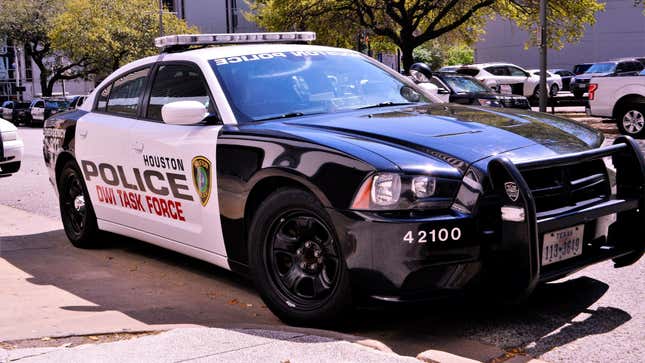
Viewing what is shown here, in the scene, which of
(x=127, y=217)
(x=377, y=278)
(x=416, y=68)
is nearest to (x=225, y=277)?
(x=127, y=217)

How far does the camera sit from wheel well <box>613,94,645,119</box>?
56.0ft

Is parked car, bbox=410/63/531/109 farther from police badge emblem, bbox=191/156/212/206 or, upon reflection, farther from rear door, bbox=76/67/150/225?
police badge emblem, bbox=191/156/212/206

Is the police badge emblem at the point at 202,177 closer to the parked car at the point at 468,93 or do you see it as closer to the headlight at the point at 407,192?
the headlight at the point at 407,192

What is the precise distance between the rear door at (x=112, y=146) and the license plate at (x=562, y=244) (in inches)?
118

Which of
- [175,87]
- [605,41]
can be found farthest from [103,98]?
[605,41]

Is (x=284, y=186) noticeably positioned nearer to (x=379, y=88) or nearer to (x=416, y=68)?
(x=379, y=88)

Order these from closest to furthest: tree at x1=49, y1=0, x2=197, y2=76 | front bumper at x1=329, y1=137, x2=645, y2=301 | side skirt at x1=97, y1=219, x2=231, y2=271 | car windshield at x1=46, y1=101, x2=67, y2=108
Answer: front bumper at x1=329, y1=137, x2=645, y2=301
side skirt at x1=97, y1=219, x2=231, y2=271
car windshield at x1=46, y1=101, x2=67, y2=108
tree at x1=49, y1=0, x2=197, y2=76

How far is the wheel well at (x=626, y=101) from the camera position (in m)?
17.1

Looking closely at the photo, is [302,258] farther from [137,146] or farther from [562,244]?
[137,146]

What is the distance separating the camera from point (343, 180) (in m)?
4.44

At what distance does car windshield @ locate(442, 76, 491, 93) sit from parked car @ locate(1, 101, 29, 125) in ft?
93.0

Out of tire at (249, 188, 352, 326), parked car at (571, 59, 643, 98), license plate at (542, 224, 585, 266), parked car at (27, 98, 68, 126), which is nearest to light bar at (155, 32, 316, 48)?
tire at (249, 188, 352, 326)

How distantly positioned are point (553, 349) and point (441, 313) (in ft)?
2.82

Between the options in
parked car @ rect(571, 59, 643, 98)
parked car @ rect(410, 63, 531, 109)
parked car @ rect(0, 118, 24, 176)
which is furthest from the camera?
parked car @ rect(571, 59, 643, 98)
